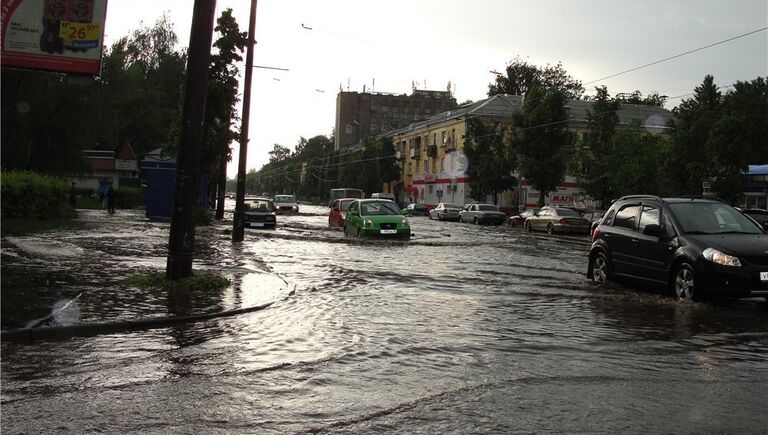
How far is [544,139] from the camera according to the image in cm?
5109

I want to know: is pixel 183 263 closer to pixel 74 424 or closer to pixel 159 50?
pixel 74 424

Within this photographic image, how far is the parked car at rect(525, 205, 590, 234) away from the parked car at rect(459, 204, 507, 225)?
8.00 metres

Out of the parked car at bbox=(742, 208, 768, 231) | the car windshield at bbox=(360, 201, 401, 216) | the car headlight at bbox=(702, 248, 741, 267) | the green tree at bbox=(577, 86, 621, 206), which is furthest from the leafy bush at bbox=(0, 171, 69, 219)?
the green tree at bbox=(577, 86, 621, 206)

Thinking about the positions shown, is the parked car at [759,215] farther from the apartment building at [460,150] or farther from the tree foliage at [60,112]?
the apartment building at [460,150]

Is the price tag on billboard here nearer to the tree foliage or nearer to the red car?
the red car

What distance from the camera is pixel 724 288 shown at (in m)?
9.49

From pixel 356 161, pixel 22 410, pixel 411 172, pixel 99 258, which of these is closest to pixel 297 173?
pixel 356 161

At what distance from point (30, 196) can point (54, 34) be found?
12.4 metres

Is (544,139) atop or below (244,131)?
atop

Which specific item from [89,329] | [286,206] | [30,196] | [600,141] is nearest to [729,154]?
[600,141]

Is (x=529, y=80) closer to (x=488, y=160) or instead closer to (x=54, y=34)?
(x=488, y=160)

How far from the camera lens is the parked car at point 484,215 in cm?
4712

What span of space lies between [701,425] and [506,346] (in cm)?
265

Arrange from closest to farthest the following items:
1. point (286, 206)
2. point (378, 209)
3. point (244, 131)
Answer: point (244, 131) → point (378, 209) → point (286, 206)
